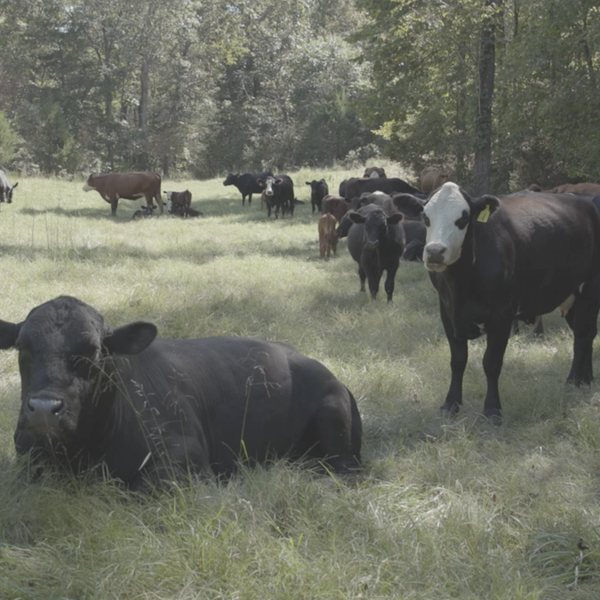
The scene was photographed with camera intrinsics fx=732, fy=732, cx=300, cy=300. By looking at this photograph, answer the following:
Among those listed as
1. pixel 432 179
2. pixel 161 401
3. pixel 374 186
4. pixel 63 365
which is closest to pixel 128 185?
pixel 374 186

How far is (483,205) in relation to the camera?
5828 mm

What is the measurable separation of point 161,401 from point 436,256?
2.49 m

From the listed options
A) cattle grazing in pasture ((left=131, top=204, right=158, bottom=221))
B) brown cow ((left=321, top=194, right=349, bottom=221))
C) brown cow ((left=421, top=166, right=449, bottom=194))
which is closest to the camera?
brown cow ((left=321, top=194, right=349, bottom=221))

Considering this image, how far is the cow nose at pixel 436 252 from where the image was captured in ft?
18.2

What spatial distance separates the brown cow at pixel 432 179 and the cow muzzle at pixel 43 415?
2199 cm

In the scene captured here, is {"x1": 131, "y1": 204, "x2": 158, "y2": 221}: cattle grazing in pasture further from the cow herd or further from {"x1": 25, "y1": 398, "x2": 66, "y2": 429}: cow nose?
{"x1": 25, "y1": 398, "x2": 66, "y2": 429}: cow nose

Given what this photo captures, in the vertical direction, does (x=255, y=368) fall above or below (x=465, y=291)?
below

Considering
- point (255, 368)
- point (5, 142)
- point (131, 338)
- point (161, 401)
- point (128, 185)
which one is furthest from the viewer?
point (5, 142)

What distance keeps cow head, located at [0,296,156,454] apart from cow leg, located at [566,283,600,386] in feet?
14.2

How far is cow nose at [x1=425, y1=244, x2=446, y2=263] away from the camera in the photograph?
18.2 ft

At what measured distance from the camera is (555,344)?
7.98 m

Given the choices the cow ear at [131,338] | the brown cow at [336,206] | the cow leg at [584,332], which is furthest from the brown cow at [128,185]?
the cow ear at [131,338]

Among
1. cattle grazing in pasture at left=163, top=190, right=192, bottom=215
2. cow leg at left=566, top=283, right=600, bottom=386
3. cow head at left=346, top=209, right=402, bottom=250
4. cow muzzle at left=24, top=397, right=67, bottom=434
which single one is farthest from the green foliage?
cow muzzle at left=24, top=397, right=67, bottom=434

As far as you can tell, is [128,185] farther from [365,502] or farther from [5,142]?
[365,502]
